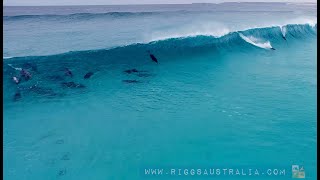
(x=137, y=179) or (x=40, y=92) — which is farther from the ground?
(x=40, y=92)

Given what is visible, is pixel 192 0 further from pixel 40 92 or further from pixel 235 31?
pixel 40 92

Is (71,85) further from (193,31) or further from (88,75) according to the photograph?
(193,31)

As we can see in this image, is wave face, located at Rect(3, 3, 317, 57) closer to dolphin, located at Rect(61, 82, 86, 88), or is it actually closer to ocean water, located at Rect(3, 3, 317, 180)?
ocean water, located at Rect(3, 3, 317, 180)

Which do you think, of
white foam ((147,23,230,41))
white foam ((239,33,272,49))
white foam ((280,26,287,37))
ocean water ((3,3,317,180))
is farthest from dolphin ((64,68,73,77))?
white foam ((280,26,287,37))

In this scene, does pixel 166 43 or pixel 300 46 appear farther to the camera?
pixel 166 43

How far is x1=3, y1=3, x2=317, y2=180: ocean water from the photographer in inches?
118

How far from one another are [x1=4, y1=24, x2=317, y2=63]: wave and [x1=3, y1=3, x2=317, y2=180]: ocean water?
2 cm

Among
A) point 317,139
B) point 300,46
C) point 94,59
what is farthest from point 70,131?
point 300,46

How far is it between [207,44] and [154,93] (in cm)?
149

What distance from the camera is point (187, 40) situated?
461 cm

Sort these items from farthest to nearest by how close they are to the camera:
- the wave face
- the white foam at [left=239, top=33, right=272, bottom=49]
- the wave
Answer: the white foam at [left=239, top=33, right=272, bottom=49]
the wave
the wave face

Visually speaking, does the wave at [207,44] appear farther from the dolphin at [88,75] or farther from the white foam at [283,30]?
the dolphin at [88,75]

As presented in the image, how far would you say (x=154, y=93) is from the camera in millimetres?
3387

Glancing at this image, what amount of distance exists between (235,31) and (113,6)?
1.55 meters
